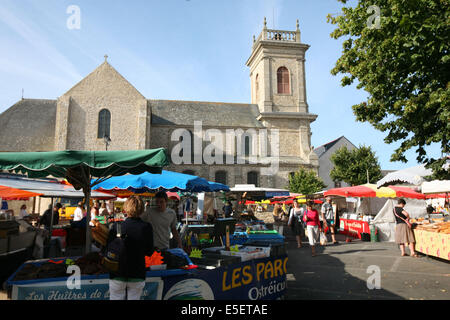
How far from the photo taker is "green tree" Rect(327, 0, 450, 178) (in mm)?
7168

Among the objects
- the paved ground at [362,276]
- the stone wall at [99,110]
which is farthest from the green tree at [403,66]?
the stone wall at [99,110]

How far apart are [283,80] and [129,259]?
35.2 m

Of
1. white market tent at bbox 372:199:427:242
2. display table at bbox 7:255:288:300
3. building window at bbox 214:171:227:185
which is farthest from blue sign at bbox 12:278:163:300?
building window at bbox 214:171:227:185

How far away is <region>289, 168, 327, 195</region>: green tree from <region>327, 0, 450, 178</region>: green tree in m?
20.4

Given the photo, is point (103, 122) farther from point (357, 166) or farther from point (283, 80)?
point (357, 166)

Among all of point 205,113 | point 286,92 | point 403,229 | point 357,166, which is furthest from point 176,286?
point 286,92

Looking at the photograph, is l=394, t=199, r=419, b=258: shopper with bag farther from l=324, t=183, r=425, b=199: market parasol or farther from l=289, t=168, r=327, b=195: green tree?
l=289, t=168, r=327, b=195: green tree

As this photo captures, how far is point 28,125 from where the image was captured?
→ 29312 mm

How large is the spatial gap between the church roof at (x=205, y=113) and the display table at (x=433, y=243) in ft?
85.4

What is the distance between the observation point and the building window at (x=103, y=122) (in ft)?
93.2

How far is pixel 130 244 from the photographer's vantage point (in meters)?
3.13
